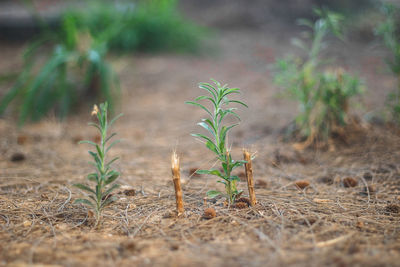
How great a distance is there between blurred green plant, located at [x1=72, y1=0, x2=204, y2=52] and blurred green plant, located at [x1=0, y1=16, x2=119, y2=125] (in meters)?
1.34

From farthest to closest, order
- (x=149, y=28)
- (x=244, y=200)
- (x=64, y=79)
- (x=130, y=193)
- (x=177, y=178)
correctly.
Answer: (x=149, y=28) → (x=64, y=79) → (x=130, y=193) → (x=244, y=200) → (x=177, y=178)

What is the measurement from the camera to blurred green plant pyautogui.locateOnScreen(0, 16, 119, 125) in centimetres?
285

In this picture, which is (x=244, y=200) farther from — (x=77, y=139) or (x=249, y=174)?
(x=77, y=139)

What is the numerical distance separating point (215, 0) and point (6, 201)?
20.9ft

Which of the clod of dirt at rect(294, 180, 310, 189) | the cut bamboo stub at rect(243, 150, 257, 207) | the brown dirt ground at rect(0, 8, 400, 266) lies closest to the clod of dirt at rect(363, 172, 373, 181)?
the brown dirt ground at rect(0, 8, 400, 266)

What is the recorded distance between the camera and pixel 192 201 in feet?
4.95

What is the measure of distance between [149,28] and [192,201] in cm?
378

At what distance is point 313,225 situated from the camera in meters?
1.23

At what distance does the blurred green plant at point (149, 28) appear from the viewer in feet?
14.7

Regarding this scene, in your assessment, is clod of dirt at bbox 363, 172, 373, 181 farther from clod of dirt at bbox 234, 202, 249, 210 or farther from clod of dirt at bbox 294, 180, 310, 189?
clod of dirt at bbox 234, 202, 249, 210

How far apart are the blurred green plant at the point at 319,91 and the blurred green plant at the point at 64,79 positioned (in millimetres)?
1642

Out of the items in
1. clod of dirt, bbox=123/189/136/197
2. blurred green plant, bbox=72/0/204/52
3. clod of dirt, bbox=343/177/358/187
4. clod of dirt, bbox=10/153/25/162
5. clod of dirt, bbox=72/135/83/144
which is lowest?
clod of dirt, bbox=343/177/358/187

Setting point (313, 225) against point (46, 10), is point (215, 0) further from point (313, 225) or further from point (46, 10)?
point (313, 225)

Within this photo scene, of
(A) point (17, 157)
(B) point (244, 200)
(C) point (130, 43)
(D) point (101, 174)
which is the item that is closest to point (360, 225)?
(B) point (244, 200)
